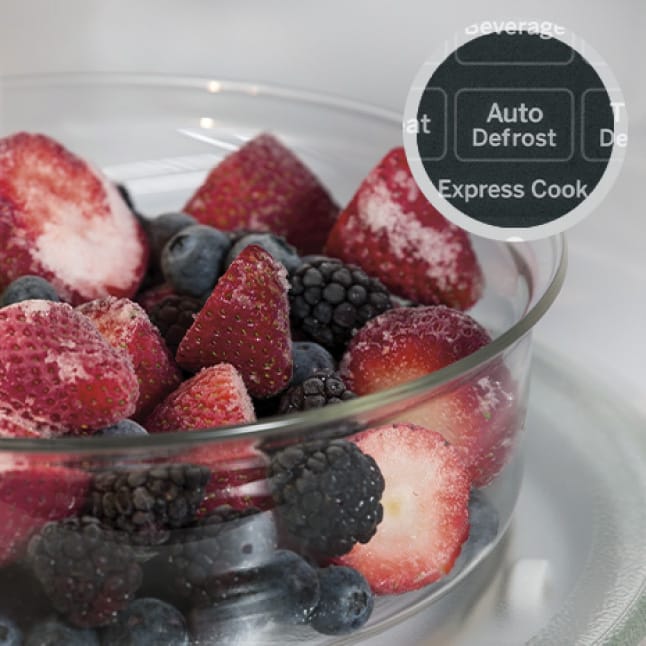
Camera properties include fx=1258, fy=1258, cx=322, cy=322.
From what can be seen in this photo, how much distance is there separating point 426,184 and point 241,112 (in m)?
0.38

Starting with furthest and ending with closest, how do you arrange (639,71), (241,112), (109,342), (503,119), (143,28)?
(143,28)
(639,71)
(241,112)
(503,119)
(109,342)

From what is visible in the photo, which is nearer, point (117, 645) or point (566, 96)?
point (117, 645)

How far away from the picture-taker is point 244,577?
27.2 inches

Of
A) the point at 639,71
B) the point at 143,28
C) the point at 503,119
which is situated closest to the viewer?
the point at 503,119

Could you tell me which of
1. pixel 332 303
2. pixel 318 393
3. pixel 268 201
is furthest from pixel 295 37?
pixel 318 393

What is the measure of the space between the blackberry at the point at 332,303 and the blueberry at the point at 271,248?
0.04m

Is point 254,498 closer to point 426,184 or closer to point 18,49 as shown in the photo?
point 426,184

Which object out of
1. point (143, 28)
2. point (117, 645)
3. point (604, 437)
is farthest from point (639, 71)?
point (117, 645)

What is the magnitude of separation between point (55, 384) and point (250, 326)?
14cm

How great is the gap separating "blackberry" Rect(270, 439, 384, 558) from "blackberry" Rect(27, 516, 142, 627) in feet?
0.29

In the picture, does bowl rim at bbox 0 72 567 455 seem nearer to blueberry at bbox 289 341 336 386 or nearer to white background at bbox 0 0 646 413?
blueberry at bbox 289 341 336 386

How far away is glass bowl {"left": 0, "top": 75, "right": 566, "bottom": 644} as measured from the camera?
0.65 meters
